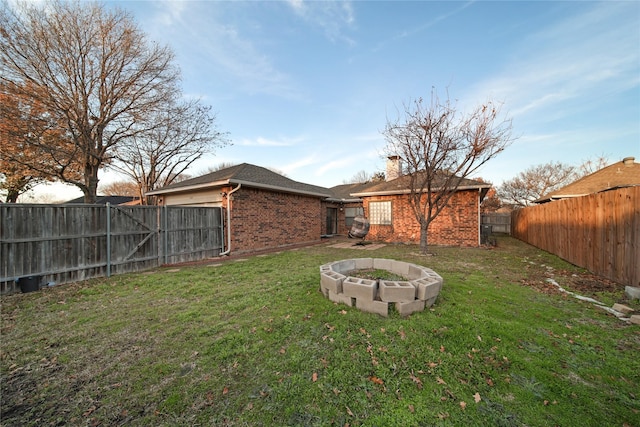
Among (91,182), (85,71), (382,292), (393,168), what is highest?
(85,71)

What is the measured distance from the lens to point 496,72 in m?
7.83

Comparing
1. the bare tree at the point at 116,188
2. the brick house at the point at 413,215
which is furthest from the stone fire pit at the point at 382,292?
the bare tree at the point at 116,188

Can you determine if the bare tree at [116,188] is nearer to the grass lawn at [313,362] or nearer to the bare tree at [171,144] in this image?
the bare tree at [171,144]

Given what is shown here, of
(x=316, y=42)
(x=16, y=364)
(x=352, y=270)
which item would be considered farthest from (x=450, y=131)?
(x=16, y=364)

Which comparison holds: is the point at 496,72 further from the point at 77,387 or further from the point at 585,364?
the point at 77,387

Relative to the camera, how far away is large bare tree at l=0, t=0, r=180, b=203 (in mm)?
9297

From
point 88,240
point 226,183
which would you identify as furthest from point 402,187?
point 88,240

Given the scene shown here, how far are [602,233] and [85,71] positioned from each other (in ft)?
62.7

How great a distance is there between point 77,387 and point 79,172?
55.1 ft

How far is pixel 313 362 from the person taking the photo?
2445 millimetres

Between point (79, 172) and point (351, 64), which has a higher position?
point (351, 64)

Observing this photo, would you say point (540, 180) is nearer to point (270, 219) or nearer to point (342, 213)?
point (342, 213)

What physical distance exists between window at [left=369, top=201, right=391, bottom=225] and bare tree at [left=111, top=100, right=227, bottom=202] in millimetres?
12706

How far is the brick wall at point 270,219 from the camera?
9242 mm
